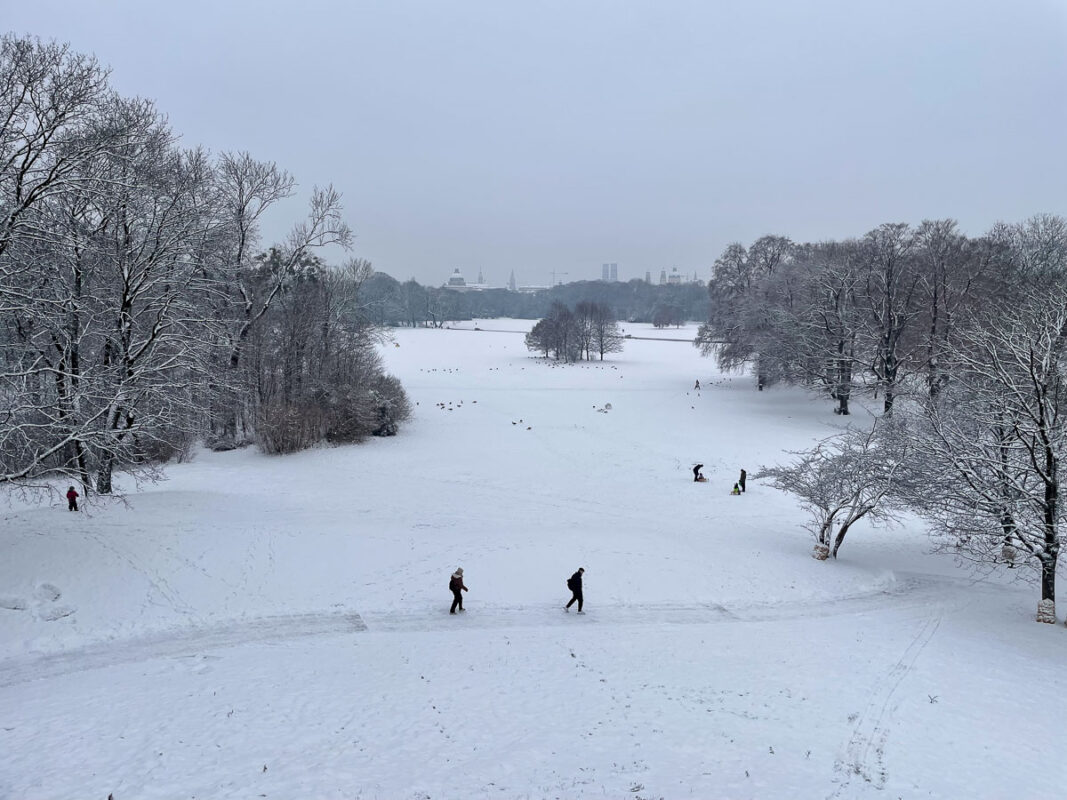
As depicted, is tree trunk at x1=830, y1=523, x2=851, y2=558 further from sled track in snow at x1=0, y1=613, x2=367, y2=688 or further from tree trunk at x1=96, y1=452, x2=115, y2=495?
tree trunk at x1=96, y1=452, x2=115, y2=495

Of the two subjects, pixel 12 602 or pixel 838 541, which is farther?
pixel 838 541

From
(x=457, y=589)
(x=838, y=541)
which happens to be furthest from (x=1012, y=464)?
(x=457, y=589)

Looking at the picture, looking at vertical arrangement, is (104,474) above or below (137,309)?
below

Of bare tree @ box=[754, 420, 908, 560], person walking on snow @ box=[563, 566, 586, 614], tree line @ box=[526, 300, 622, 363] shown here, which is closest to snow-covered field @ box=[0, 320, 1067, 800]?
person walking on snow @ box=[563, 566, 586, 614]

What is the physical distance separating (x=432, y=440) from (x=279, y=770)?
26.3m

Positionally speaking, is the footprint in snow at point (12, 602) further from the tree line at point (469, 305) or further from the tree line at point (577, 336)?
the tree line at point (469, 305)

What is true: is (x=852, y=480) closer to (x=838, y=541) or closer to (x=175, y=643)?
(x=838, y=541)

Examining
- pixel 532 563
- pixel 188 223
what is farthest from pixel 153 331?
pixel 532 563

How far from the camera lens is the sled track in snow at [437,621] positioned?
1130 centimetres

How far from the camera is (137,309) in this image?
20844mm

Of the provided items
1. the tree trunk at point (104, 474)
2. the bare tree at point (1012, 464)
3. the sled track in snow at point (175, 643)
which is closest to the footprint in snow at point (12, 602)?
the sled track in snow at point (175, 643)

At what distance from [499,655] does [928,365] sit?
3320cm

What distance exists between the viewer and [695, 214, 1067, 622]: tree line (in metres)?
14.3

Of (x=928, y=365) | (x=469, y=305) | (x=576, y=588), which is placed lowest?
(x=576, y=588)
